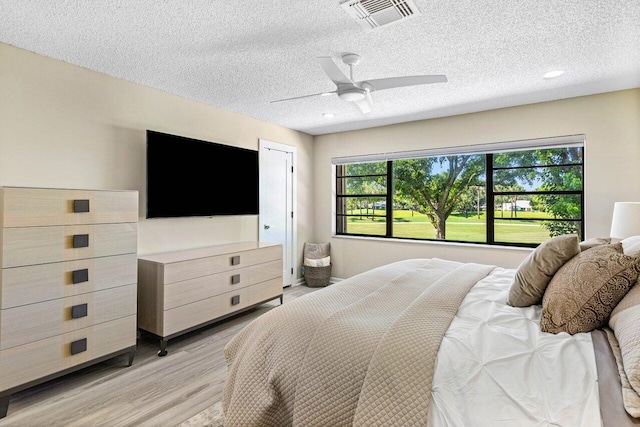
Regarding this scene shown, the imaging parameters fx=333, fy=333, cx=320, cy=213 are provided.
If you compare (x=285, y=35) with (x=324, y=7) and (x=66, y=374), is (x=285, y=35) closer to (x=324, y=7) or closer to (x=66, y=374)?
(x=324, y=7)

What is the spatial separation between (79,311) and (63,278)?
250 millimetres

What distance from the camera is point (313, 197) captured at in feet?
17.5

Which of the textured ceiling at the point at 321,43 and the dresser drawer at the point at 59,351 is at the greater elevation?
the textured ceiling at the point at 321,43

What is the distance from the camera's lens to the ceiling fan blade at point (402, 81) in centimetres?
217

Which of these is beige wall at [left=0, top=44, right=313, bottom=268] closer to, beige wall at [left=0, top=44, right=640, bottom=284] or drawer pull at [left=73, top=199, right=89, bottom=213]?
beige wall at [left=0, top=44, right=640, bottom=284]

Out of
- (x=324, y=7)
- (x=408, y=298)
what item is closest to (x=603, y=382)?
(x=408, y=298)

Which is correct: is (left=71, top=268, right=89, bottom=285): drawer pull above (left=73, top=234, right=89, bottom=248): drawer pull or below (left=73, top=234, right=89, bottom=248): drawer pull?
below

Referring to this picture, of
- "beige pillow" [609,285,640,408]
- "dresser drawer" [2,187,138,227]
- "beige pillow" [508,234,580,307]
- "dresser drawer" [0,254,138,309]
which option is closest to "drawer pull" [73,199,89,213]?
"dresser drawer" [2,187,138,227]

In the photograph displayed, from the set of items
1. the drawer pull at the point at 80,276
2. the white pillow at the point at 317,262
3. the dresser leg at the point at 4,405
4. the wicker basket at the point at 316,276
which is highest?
the drawer pull at the point at 80,276

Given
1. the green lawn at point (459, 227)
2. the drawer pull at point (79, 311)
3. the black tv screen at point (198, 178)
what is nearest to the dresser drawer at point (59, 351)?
the drawer pull at point (79, 311)

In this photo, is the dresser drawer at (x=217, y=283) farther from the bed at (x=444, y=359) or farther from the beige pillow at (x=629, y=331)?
the beige pillow at (x=629, y=331)

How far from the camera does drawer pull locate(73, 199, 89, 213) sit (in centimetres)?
222

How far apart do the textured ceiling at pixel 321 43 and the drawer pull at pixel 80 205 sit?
3.64 ft

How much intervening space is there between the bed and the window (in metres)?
2.23
